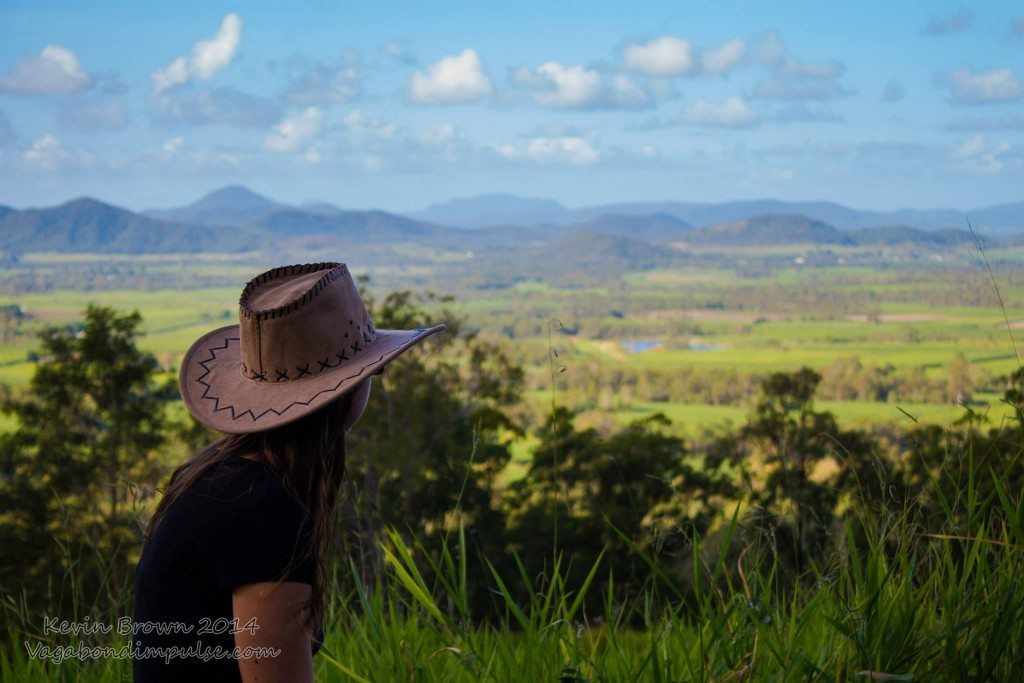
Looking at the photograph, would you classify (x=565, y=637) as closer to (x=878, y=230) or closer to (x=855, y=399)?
(x=855, y=399)

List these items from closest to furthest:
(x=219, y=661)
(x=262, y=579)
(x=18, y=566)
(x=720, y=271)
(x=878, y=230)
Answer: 1. (x=262, y=579)
2. (x=219, y=661)
3. (x=18, y=566)
4. (x=878, y=230)
5. (x=720, y=271)

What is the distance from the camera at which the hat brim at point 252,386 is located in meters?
1.69

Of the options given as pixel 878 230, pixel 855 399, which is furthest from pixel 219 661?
pixel 878 230

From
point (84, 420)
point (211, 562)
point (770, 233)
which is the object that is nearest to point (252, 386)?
point (211, 562)

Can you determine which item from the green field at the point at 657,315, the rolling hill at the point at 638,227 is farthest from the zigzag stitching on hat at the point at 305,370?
the rolling hill at the point at 638,227

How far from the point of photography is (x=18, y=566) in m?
14.1

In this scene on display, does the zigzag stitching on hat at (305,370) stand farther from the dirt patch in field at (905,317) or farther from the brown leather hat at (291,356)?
the dirt patch in field at (905,317)

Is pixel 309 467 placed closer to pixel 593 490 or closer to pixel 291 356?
pixel 291 356

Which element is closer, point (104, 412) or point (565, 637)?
point (565, 637)

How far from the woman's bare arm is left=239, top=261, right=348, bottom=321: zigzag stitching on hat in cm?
51

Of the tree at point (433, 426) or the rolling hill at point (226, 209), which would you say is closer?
the tree at point (433, 426)

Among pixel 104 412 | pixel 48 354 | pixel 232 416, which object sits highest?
pixel 232 416

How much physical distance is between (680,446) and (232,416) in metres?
17.4

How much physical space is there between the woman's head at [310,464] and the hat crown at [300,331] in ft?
0.32
